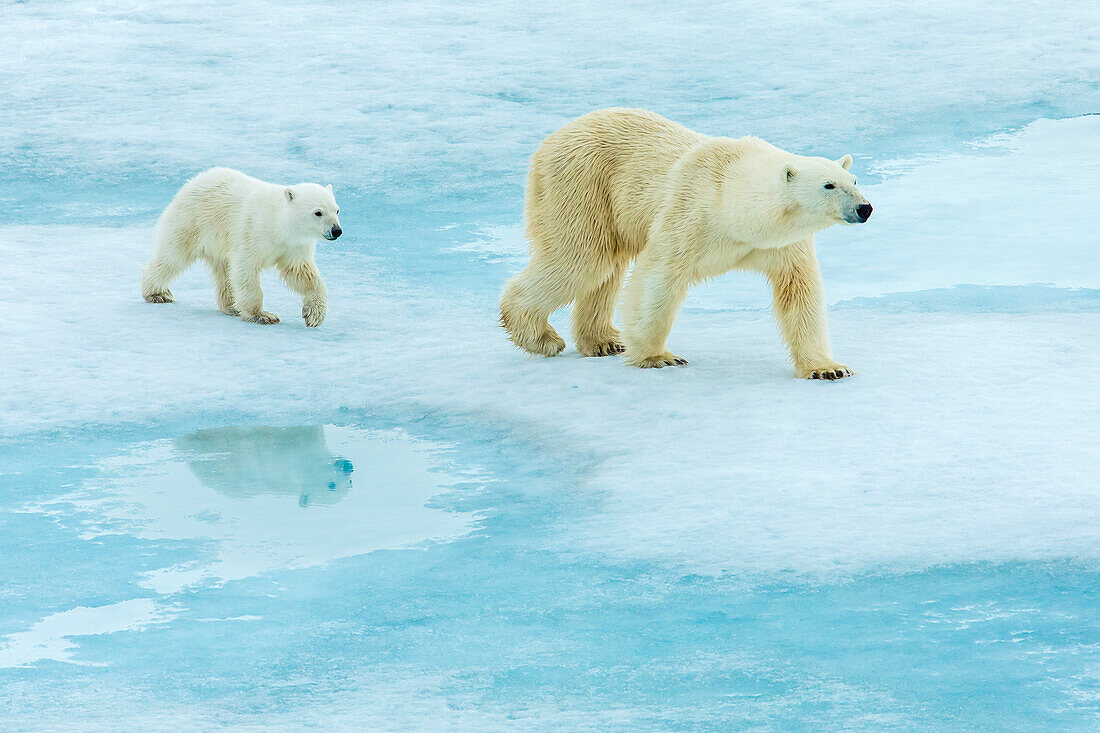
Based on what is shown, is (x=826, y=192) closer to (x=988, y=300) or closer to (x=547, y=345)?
(x=547, y=345)

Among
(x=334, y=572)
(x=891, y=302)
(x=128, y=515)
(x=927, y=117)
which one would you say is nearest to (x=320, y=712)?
(x=334, y=572)

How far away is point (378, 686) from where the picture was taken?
2.95 metres

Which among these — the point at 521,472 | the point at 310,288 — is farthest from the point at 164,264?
the point at 521,472

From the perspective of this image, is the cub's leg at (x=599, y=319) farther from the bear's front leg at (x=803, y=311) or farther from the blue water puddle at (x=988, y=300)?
the blue water puddle at (x=988, y=300)

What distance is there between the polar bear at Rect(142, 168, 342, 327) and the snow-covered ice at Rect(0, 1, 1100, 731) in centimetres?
18

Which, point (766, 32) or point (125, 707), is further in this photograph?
point (766, 32)

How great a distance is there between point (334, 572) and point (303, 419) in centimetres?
139

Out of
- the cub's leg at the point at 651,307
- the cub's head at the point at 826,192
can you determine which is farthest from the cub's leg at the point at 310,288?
the cub's head at the point at 826,192

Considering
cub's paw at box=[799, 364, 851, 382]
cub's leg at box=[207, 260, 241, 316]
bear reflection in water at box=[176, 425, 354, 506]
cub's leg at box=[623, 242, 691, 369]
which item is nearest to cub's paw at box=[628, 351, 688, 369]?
cub's leg at box=[623, 242, 691, 369]

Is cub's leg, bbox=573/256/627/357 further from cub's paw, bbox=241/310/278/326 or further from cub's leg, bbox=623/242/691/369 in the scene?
cub's paw, bbox=241/310/278/326

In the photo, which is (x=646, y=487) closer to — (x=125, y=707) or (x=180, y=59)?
(x=125, y=707)

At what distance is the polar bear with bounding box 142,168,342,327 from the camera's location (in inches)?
232

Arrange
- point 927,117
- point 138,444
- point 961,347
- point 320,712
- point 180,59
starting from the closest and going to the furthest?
point 320,712, point 138,444, point 961,347, point 927,117, point 180,59

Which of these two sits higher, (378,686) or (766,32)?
(766,32)
